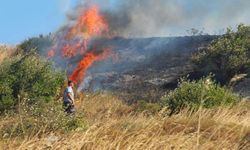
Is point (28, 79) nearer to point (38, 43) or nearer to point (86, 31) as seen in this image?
point (86, 31)

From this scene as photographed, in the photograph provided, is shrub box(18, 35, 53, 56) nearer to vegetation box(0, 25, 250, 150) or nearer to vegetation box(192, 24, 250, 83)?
vegetation box(0, 25, 250, 150)

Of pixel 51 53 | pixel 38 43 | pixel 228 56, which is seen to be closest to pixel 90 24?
pixel 228 56

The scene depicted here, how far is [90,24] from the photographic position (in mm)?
38562

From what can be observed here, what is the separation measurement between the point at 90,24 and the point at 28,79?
10.8 meters

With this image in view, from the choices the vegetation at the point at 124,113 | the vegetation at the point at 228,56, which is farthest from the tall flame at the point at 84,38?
the vegetation at the point at 228,56

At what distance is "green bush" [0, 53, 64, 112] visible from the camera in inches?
1103

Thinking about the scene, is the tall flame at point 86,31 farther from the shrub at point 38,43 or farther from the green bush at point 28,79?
the green bush at point 28,79

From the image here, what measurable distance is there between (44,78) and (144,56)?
2334 centimetres

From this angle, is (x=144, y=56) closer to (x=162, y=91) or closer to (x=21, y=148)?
(x=162, y=91)

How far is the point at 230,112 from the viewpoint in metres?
12.1

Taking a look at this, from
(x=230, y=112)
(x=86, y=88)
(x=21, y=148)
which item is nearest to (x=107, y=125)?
(x=21, y=148)

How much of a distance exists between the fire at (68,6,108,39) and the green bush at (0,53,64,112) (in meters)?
7.89

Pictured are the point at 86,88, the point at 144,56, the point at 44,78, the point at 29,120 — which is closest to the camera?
the point at 29,120

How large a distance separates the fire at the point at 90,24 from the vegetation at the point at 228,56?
7559 millimetres
